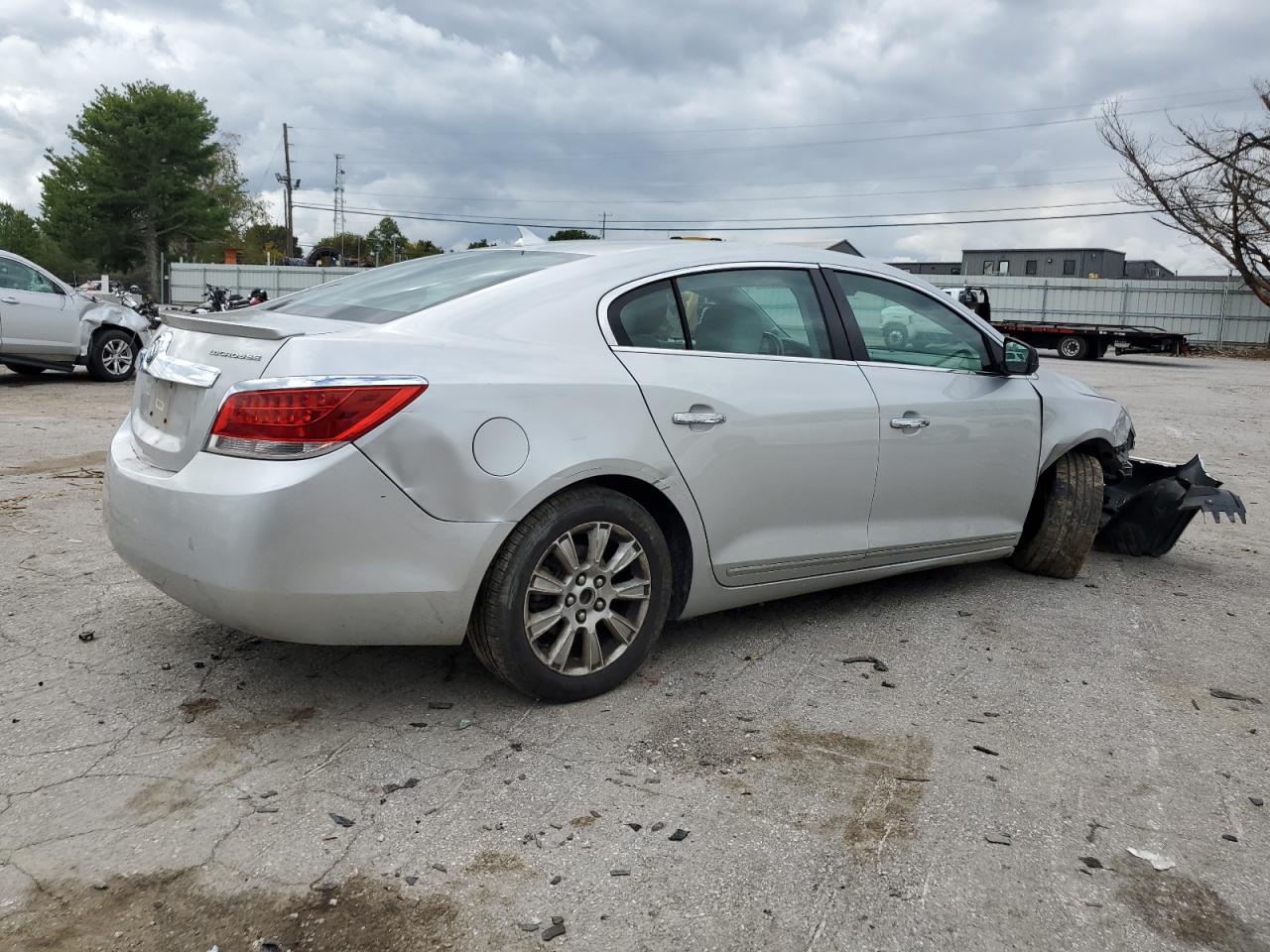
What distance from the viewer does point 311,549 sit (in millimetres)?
2975

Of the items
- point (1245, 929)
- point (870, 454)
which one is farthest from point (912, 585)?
point (1245, 929)

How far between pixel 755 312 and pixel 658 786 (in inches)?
73.6

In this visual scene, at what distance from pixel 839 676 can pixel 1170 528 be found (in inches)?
112

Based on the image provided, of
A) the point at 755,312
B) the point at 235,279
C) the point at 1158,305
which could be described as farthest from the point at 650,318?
the point at 235,279

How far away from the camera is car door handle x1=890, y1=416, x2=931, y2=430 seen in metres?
4.29

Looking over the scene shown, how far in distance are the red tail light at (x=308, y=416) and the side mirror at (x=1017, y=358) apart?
2.95m

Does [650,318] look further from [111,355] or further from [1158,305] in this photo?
[1158,305]

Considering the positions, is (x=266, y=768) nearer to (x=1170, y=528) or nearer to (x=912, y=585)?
(x=912, y=585)

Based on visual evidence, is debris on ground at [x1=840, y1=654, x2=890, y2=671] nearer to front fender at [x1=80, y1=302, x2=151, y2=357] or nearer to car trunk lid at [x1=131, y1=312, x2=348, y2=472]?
car trunk lid at [x1=131, y1=312, x2=348, y2=472]

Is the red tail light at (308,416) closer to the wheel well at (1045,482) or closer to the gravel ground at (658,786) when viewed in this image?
the gravel ground at (658,786)

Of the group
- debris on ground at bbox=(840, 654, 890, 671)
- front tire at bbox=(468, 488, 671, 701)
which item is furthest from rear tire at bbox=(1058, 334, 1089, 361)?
front tire at bbox=(468, 488, 671, 701)

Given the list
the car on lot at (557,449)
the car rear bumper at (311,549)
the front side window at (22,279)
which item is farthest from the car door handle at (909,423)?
the front side window at (22,279)

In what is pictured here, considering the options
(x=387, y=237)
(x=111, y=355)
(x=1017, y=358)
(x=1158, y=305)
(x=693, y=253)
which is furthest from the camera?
(x=387, y=237)

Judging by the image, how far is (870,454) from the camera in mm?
4199
